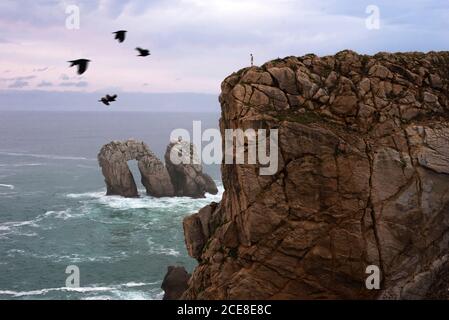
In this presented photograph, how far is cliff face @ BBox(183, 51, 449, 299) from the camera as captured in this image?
3228 cm

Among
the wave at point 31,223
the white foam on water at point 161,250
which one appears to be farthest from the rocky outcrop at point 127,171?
the white foam on water at point 161,250

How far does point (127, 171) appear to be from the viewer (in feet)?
420

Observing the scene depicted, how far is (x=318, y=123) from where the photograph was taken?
3325 centimetres

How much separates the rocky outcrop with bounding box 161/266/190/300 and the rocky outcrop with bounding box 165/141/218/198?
58.3 m

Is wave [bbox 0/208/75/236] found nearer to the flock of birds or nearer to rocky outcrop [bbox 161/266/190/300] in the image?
rocky outcrop [bbox 161/266/190/300]

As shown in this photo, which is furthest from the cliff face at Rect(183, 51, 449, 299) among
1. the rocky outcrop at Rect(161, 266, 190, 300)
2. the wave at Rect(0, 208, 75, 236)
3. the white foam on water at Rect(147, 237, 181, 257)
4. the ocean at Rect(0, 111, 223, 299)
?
the wave at Rect(0, 208, 75, 236)

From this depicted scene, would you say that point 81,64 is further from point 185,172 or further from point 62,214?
point 185,172

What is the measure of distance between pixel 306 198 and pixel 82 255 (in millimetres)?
61126

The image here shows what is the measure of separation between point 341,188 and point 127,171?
10023 cm

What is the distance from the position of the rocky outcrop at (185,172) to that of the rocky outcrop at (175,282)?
58261mm

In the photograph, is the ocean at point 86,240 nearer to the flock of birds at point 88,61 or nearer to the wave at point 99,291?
the wave at point 99,291

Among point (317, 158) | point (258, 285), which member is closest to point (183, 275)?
point (258, 285)

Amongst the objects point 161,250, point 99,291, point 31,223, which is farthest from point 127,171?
point 99,291
